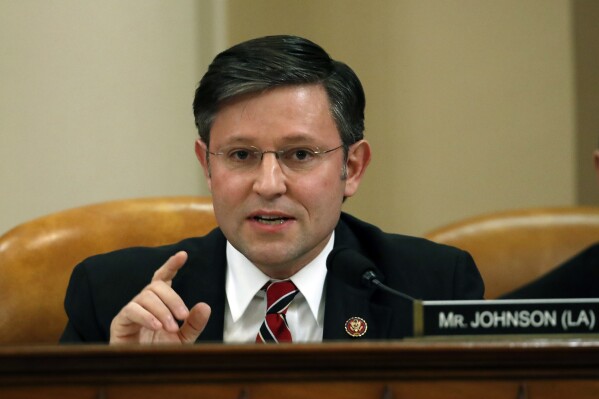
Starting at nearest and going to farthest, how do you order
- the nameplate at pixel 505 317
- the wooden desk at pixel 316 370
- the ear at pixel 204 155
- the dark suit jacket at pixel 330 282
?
the wooden desk at pixel 316 370 → the nameplate at pixel 505 317 → the dark suit jacket at pixel 330 282 → the ear at pixel 204 155

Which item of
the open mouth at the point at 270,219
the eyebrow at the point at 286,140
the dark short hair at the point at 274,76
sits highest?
the dark short hair at the point at 274,76

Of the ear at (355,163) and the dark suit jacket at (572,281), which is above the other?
the ear at (355,163)

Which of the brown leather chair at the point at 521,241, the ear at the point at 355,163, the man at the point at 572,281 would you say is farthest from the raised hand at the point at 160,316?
the brown leather chair at the point at 521,241

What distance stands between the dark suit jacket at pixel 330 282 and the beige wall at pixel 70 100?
3.74 ft

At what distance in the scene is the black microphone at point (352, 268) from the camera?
1845mm

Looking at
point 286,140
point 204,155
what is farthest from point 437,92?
point 286,140

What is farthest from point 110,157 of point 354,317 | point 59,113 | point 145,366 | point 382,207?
point 145,366

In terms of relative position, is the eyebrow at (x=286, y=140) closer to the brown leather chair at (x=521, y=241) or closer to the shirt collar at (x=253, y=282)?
the shirt collar at (x=253, y=282)

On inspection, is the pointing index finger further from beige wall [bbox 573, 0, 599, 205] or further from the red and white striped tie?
beige wall [bbox 573, 0, 599, 205]

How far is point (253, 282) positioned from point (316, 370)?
916 millimetres

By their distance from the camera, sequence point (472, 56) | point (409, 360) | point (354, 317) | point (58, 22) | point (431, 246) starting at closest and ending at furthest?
point (409, 360) → point (354, 317) → point (431, 246) → point (58, 22) → point (472, 56)

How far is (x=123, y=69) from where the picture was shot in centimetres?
353

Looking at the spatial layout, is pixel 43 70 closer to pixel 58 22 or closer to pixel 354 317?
pixel 58 22

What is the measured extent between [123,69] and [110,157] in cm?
29
